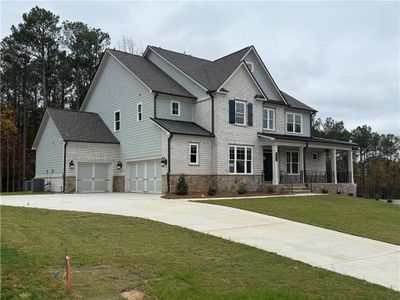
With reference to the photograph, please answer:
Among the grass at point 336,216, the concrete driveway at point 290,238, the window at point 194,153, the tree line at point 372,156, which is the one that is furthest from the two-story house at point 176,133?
the tree line at point 372,156

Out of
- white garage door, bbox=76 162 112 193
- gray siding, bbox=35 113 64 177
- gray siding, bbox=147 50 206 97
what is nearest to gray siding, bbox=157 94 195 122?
gray siding, bbox=147 50 206 97

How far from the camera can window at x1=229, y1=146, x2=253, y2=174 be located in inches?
1014

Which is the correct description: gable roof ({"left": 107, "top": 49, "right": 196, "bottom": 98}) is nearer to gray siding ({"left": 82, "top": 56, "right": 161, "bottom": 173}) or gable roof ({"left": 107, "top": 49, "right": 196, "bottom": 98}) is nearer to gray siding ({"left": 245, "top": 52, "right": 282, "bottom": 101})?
gray siding ({"left": 82, "top": 56, "right": 161, "bottom": 173})

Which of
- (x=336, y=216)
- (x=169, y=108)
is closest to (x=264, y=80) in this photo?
(x=169, y=108)

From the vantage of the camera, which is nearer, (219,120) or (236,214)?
(236,214)

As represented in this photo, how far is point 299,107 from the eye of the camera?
3231 centimetres

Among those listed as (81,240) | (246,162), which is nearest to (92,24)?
(246,162)

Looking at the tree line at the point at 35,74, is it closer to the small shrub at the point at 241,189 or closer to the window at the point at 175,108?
the window at the point at 175,108

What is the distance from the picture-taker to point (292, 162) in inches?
1211

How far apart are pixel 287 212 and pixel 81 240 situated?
8744 millimetres

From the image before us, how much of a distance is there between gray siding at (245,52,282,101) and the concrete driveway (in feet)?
52.5

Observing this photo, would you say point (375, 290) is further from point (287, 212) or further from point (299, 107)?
point (299, 107)

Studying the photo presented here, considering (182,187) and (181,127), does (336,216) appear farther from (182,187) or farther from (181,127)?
(181,127)

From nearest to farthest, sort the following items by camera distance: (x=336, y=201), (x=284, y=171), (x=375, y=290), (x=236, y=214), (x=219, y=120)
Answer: (x=375, y=290), (x=236, y=214), (x=336, y=201), (x=219, y=120), (x=284, y=171)
